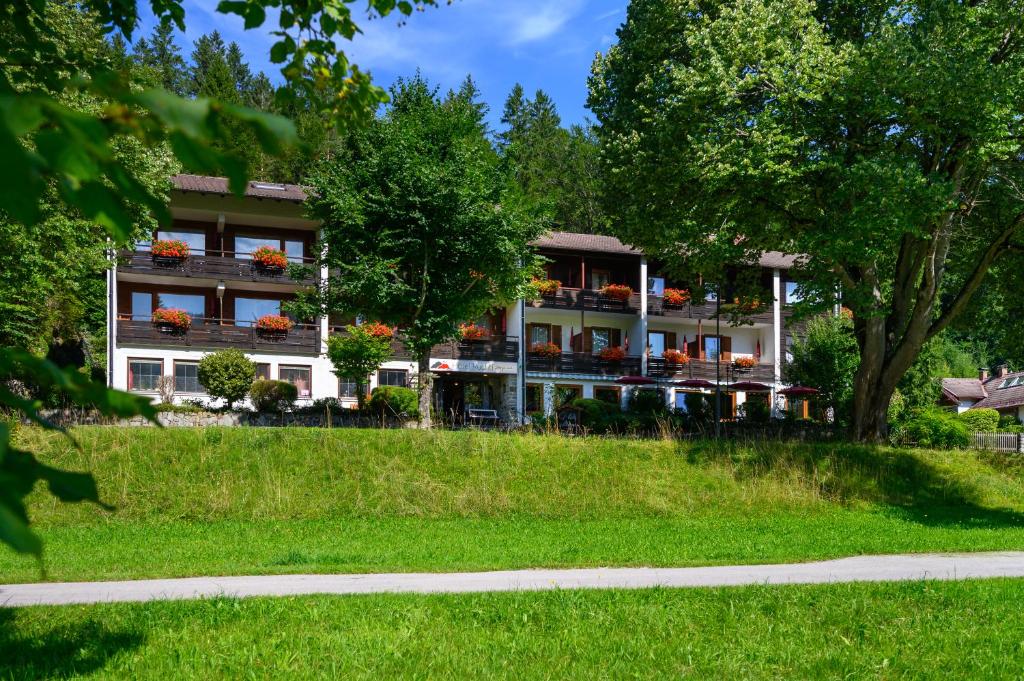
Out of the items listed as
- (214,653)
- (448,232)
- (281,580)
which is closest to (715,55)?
(448,232)

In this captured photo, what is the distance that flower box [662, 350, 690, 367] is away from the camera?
4209 cm

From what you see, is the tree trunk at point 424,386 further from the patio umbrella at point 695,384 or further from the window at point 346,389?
the patio umbrella at point 695,384

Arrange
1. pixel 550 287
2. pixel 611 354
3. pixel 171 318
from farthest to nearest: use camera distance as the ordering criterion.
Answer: pixel 611 354, pixel 550 287, pixel 171 318

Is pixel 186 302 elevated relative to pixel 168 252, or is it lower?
lower

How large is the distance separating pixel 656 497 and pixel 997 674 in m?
12.6

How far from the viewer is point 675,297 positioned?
42781mm

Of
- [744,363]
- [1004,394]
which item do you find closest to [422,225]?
[744,363]

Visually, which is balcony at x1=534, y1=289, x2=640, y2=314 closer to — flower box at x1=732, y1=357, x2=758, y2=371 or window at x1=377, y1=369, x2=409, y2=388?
flower box at x1=732, y1=357, x2=758, y2=371

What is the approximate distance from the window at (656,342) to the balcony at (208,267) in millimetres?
17576

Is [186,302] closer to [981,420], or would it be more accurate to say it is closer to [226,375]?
[226,375]

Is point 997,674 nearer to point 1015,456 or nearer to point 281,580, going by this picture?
point 281,580

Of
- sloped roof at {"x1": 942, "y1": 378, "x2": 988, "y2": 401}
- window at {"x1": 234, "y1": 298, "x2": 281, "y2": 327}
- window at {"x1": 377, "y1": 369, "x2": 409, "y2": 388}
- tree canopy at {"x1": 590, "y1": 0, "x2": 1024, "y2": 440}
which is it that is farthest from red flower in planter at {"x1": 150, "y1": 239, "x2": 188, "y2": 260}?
sloped roof at {"x1": 942, "y1": 378, "x2": 988, "y2": 401}

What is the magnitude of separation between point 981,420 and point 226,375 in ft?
112

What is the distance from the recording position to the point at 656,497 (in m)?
18.6
